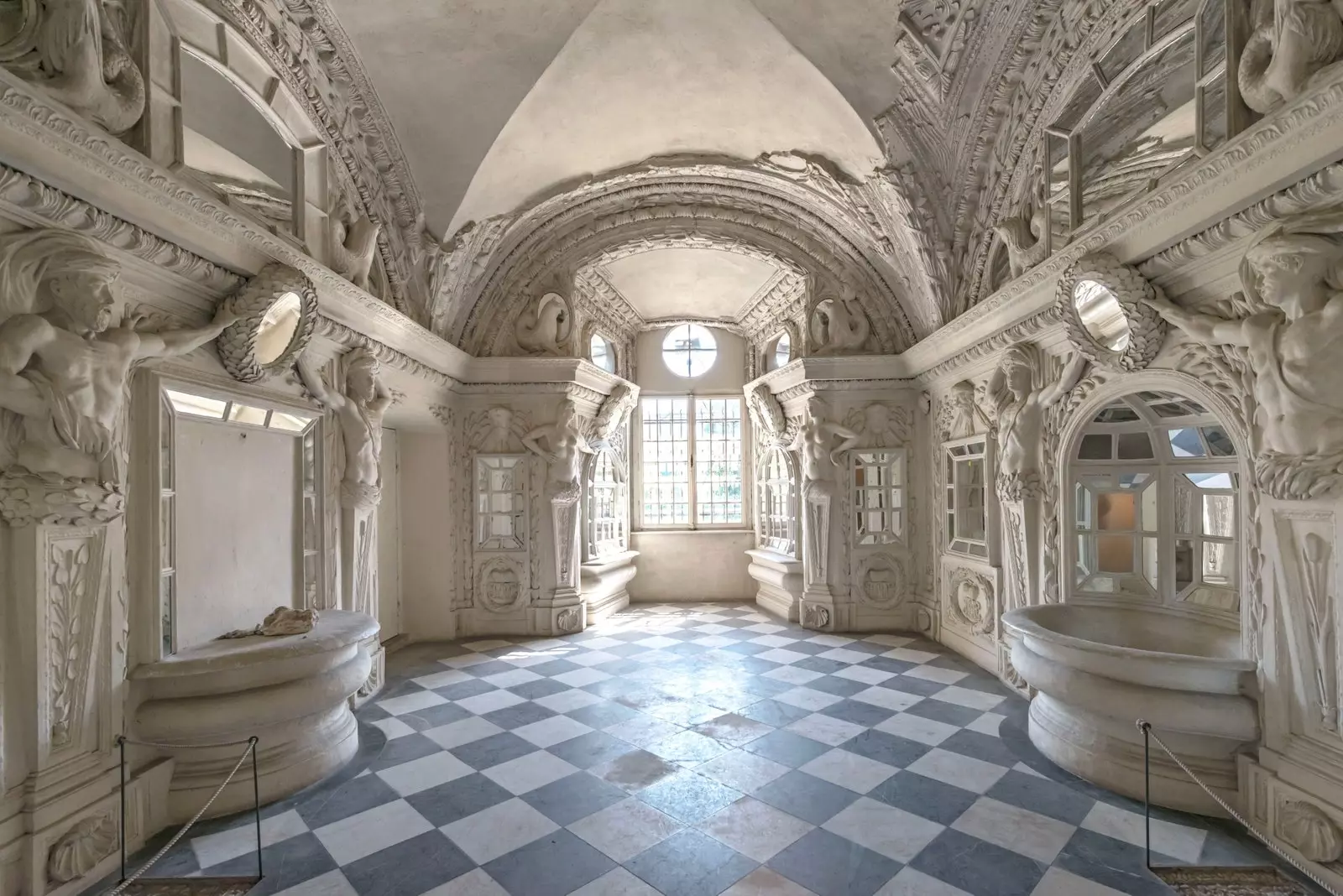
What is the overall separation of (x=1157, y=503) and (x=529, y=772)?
441 cm

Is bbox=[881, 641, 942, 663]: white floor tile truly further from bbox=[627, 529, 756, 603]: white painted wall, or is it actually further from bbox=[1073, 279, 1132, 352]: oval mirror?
bbox=[1073, 279, 1132, 352]: oval mirror

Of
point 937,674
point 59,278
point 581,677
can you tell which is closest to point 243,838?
point 59,278

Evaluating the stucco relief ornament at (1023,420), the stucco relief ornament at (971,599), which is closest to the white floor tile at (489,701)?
the stucco relief ornament at (971,599)

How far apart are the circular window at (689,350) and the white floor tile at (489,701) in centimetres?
612

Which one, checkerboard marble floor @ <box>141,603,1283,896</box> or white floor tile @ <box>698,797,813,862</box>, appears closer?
checkerboard marble floor @ <box>141,603,1283,896</box>

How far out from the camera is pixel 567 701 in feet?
16.7

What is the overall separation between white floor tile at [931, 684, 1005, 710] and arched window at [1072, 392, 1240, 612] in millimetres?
1082

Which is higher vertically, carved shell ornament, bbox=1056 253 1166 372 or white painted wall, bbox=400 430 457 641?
carved shell ornament, bbox=1056 253 1166 372

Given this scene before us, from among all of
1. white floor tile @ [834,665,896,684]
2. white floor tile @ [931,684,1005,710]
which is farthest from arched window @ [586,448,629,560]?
white floor tile @ [931,684,1005,710]

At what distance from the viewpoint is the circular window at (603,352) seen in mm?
9492

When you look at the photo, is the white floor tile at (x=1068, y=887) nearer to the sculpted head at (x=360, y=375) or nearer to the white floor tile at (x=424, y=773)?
the white floor tile at (x=424, y=773)

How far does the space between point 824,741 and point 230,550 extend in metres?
4.02

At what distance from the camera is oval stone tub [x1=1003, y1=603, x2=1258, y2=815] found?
10.4ft

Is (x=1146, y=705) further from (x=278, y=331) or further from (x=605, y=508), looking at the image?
(x=605, y=508)
